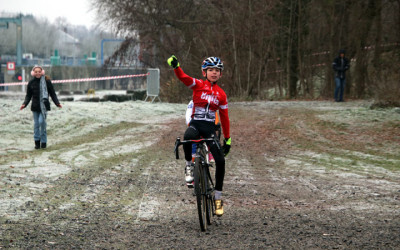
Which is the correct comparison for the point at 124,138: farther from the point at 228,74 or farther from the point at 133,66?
the point at 133,66

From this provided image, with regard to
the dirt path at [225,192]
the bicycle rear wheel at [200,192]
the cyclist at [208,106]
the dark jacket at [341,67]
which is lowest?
the dirt path at [225,192]

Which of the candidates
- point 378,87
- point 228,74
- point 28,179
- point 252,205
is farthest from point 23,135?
point 228,74

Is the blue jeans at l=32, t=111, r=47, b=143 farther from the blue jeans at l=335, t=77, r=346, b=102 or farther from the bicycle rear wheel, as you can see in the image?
the blue jeans at l=335, t=77, r=346, b=102

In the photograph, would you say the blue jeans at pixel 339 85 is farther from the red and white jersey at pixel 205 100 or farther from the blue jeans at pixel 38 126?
the red and white jersey at pixel 205 100

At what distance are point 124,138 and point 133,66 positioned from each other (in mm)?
21465

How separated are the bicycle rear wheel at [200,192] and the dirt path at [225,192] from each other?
17 cm

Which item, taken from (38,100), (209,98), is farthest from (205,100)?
(38,100)

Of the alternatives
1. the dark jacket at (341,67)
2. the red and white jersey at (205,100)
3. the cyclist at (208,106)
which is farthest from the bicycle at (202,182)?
the dark jacket at (341,67)

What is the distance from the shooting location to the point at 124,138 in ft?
53.9

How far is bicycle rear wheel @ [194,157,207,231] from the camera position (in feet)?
21.4

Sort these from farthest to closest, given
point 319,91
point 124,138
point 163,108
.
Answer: point 319,91 < point 163,108 < point 124,138

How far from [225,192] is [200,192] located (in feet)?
8.75

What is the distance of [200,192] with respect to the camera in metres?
6.55

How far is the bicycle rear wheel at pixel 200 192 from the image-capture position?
21.4ft
